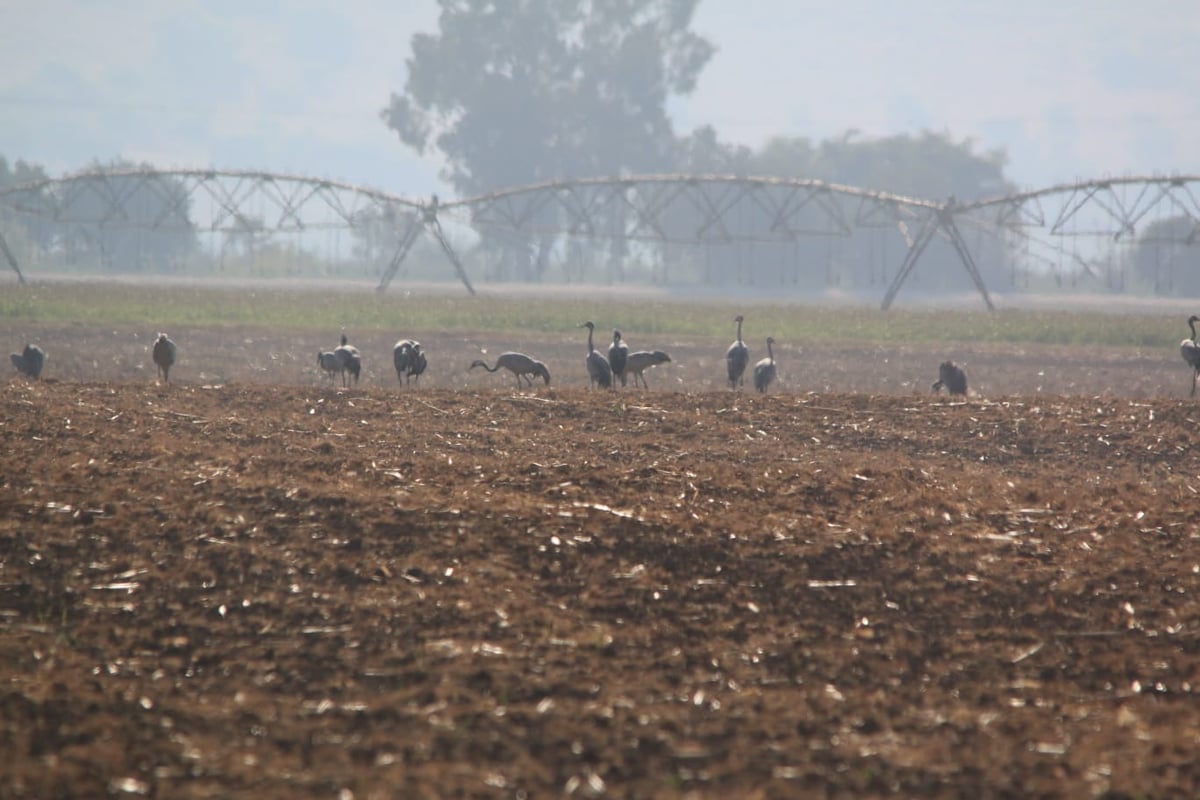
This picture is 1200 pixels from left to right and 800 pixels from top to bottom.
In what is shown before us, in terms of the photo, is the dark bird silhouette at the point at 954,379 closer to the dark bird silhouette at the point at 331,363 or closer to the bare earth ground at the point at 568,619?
the bare earth ground at the point at 568,619

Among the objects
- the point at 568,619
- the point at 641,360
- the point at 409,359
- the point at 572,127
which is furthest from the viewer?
the point at 572,127

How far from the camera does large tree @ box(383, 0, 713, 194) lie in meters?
113

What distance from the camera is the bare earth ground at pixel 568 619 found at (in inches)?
294

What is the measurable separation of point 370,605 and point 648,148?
109 meters

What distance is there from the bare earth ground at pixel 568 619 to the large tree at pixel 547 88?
99.9 meters

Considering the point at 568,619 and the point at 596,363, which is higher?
the point at 596,363

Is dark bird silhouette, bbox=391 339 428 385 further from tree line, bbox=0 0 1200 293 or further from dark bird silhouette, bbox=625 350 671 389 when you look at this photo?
tree line, bbox=0 0 1200 293

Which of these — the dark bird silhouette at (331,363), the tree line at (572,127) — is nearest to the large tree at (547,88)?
the tree line at (572,127)

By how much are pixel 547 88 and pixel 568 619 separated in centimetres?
11078

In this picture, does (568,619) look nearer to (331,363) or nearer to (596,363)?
(596,363)

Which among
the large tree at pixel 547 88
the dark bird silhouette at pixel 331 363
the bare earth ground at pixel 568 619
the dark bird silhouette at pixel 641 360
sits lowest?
the bare earth ground at pixel 568 619

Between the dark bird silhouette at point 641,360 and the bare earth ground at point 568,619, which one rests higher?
the dark bird silhouette at point 641,360

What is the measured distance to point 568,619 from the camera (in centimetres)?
921

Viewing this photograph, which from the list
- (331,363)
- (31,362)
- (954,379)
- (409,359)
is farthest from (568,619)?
(31,362)
